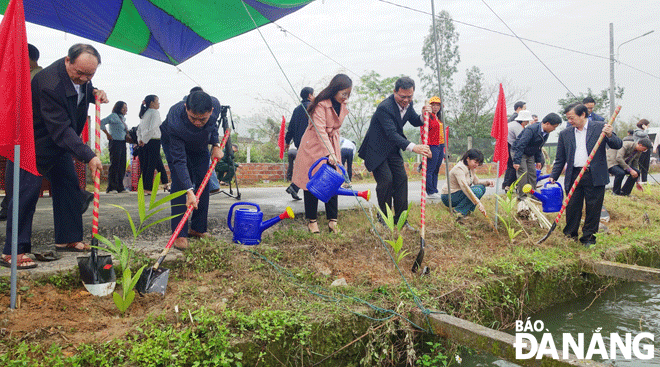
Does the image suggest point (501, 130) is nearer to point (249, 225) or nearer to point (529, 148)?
point (529, 148)

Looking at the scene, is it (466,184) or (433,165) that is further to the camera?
(433,165)

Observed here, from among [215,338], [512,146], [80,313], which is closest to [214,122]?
[80,313]

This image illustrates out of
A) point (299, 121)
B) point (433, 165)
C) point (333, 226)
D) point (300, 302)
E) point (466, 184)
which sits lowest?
point (300, 302)

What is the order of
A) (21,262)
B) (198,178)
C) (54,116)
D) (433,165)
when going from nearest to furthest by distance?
1. (21,262)
2. (54,116)
3. (198,178)
4. (433,165)

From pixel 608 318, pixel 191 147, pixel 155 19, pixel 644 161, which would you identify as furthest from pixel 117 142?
pixel 644 161

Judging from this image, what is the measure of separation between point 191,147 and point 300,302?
6.09 feet

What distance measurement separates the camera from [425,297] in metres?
3.32

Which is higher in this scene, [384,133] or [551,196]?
[384,133]

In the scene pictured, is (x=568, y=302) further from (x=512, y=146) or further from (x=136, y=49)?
(x=136, y=49)

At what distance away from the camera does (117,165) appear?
792 cm

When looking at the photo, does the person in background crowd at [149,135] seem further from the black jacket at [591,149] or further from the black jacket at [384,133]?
the black jacket at [591,149]

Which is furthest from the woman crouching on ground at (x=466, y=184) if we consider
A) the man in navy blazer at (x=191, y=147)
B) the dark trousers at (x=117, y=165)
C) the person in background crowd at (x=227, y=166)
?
the dark trousers at (x=117, y=165)

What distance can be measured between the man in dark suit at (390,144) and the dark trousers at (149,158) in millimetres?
3716

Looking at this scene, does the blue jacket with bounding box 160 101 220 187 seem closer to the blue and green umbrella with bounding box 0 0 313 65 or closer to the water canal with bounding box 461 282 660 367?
the blue and green umbrella with bounding box 0 0 313 65
